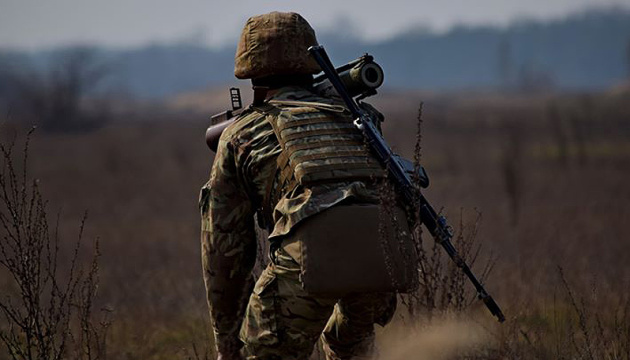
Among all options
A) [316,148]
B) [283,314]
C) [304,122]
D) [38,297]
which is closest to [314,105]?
[304,122]

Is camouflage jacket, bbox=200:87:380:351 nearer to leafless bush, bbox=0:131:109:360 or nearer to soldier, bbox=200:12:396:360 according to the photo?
soldier, bbox=200:12:396:360

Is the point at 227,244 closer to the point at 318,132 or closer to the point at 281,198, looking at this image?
the point at 281,198

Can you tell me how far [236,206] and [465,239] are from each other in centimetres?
467

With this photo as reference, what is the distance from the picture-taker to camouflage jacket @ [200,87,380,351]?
349 cm

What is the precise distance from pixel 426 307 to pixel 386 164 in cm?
91

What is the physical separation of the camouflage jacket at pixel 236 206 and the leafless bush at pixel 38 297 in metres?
0.61

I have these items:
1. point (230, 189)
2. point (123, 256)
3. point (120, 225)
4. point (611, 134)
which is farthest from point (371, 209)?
point (611, 134)

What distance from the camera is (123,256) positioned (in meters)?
12.7

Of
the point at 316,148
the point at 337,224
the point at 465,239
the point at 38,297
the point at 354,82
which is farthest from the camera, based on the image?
the point at 465,239

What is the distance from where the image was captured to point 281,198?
11.4ft

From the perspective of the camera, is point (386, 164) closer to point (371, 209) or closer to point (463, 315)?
point (371, 209)

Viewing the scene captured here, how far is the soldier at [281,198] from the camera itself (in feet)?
11.0

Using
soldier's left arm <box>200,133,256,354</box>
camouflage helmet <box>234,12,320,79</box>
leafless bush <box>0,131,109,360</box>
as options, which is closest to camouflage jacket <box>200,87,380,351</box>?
soldier's left arm <box>200,133,256,354</box>

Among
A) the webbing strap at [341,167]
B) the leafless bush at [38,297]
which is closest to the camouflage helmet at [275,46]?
the webbing strap at [341,167]
